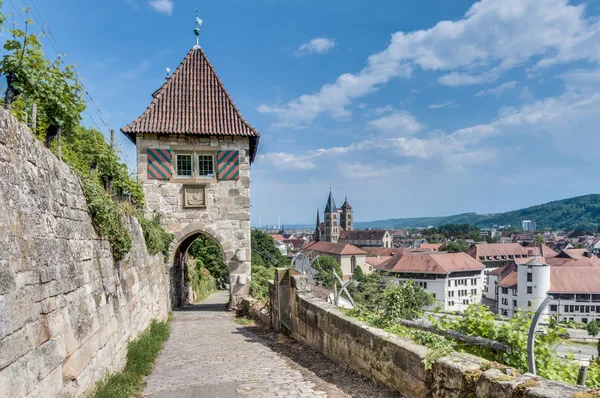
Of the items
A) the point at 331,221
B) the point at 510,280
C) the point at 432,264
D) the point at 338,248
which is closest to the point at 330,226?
the point at 331,221

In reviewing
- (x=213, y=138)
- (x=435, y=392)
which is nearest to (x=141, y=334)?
(x=435, y=392)

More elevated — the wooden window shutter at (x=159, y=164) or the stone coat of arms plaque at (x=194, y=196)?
the wooden window shutter at (x=159, y=164)

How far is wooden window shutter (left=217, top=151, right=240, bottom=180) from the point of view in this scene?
1491cm

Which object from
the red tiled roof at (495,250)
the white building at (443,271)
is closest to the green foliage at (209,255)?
the white building at (443,271)

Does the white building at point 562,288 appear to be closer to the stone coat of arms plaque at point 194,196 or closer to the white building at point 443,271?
the white building at point 443,271

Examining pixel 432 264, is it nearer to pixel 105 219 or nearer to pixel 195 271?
pixel 195 271

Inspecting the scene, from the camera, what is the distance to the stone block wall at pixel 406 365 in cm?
A: 317

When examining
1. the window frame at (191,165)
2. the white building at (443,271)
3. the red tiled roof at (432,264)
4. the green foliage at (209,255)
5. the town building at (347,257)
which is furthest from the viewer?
the town building at (347,257)

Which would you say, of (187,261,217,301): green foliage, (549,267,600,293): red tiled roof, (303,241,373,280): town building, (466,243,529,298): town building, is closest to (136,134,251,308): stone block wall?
(187,261,217,301): green foliage

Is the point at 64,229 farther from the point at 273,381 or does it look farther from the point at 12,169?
the point at 273,381

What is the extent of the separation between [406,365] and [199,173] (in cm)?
1184

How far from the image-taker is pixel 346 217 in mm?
164250

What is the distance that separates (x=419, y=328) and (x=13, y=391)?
432 centimetres

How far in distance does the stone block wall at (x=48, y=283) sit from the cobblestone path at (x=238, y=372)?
967mm
